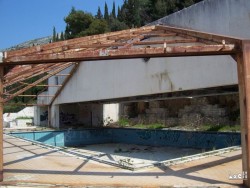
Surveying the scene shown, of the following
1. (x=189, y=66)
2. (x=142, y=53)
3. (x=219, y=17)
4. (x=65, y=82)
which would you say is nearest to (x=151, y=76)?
(x=189, y=66)

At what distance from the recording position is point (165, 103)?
3466 cm

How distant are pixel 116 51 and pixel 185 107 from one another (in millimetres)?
22293

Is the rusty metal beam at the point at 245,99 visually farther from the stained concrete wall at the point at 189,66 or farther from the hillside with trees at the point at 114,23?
the hillside with trees at the point at 114,23

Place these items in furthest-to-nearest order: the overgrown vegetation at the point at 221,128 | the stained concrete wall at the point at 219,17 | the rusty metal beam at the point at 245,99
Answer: the overgrown vegetation at the point at 221,128
the stained concrete wall at the point at 219,17
the rusty metal beam at the point at 245,99

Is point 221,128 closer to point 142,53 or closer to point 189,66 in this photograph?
point 189,66

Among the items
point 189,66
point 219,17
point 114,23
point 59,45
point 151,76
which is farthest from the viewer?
point 114,23

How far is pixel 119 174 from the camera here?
1003cm

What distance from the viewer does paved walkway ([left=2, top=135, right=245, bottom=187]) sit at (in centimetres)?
891

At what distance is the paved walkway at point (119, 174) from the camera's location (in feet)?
29.2

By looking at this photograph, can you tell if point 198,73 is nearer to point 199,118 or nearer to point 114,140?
point 199,118

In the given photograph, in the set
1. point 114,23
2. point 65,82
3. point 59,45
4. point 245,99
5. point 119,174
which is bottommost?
point 119,174

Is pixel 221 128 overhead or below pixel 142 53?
below

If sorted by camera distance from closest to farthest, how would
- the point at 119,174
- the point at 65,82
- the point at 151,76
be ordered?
the point at 119,174 → the point at 151,76 → the point at 65,82

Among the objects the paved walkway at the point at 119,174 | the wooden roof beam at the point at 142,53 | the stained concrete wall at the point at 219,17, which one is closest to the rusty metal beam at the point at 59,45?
the wooden roof beam at the point at 142,53
